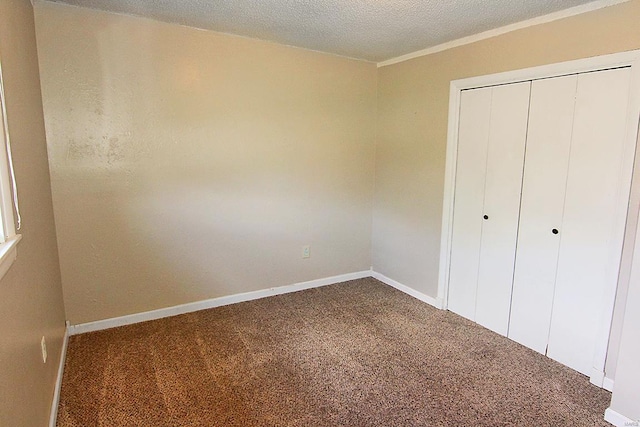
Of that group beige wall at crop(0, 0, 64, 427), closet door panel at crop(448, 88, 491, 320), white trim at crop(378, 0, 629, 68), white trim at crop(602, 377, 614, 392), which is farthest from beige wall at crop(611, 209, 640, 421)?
beige wall at crop(0, 0, 64, 427)

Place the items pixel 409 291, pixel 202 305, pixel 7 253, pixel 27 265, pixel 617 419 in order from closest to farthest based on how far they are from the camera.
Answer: pixel 7 253
pixel 27 265
pixel 617 419
pixel 202 305
pixel 409 291

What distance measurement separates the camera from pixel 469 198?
3.06 m

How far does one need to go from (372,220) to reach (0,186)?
332 centimetres

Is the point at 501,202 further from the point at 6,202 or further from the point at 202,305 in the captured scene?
the point at 6,202

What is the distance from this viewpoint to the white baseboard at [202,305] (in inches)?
111

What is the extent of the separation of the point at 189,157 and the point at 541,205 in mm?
2722

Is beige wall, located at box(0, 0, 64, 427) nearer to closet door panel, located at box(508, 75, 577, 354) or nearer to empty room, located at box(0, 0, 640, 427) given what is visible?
empty room, located at box(0, 0, 640, 427)

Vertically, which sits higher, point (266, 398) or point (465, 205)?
point (465, 205)

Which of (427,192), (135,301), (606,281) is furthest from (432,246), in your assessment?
(135,301)

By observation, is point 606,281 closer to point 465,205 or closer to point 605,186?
point 605,186

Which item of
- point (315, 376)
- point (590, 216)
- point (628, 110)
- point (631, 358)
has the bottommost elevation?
point (315, 376)

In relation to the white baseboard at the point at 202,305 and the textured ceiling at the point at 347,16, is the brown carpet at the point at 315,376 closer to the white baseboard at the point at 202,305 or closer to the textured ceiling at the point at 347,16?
the white baseboard at the point at 202,305

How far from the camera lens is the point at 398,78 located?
142 inches

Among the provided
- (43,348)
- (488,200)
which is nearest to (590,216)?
(488,200)
